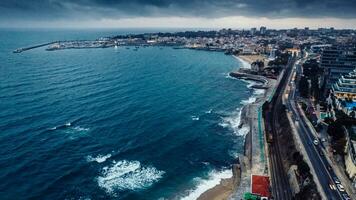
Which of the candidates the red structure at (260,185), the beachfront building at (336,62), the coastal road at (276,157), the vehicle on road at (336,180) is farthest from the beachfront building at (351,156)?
the beachfront building at (336,62)

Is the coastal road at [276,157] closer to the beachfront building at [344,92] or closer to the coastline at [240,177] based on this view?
the coastline at [240,177]

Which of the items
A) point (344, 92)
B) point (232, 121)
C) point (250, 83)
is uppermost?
point (344, 92)

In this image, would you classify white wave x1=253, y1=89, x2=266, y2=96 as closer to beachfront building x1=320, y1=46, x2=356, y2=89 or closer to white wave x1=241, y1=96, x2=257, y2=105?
white wave x1=241, y1=96, x2=257, y2=105

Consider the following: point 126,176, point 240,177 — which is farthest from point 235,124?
point 126,176

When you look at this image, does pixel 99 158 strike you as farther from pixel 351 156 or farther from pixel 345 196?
pixel 351 156

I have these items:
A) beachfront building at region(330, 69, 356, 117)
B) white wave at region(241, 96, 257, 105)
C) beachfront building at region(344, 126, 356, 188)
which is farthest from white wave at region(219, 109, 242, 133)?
beachfront building at region(330, 69, 356, 117)

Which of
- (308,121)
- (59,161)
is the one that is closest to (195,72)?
(308,121)
